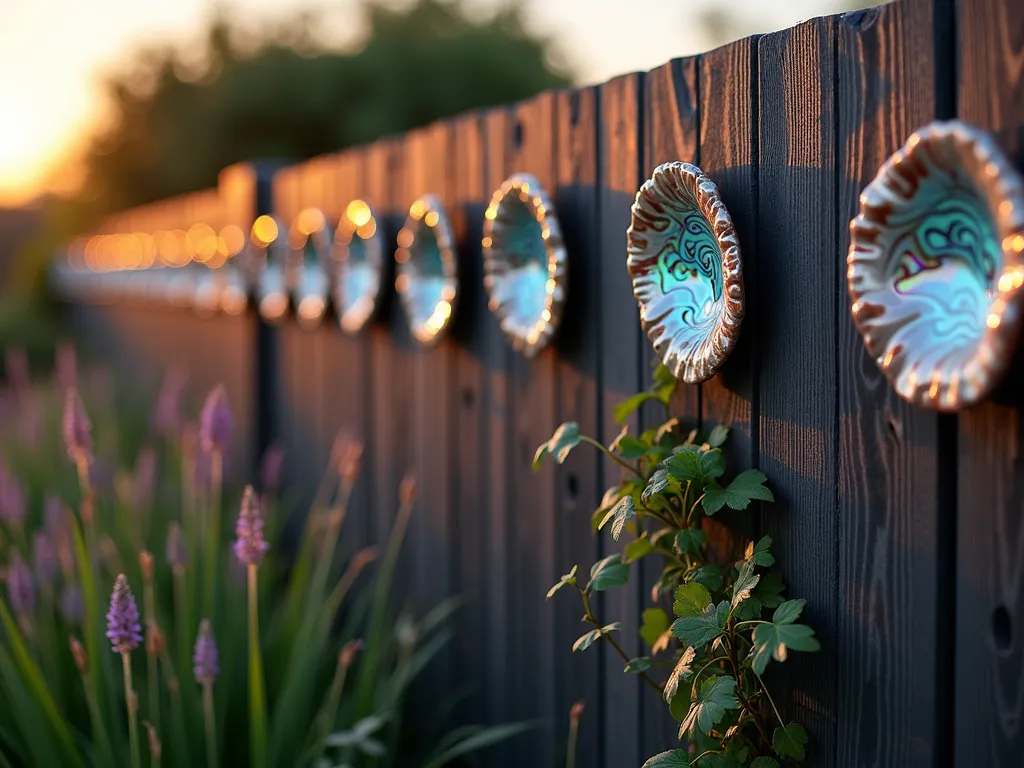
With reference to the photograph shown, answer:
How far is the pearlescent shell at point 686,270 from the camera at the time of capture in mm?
1571

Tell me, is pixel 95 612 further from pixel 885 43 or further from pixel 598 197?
pixel 885 43

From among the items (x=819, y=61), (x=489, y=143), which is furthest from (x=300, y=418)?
(x=819, y=61)

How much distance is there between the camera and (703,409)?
71.4 inches

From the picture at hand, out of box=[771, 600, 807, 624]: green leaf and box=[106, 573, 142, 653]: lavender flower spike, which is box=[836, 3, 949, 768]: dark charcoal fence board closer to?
box=[771, 600, 807, 624]: green leaf

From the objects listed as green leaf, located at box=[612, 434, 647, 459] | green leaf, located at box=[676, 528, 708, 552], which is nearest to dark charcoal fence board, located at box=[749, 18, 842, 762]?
green leaf, located at box=[676, 528, 708, 552]

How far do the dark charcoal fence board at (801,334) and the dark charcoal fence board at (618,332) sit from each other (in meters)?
0.42

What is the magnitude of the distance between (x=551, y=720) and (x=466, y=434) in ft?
2.56

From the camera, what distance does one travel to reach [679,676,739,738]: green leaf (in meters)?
1.42

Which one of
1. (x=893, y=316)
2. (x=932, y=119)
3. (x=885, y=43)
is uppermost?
(x=885, y=43)

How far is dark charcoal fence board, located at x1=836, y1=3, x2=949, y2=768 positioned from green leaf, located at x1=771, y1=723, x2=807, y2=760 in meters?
0.05

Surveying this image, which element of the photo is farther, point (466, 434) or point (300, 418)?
point (300, 418)

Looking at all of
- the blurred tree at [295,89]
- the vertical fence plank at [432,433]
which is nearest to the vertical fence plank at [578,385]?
the vertical fence plank at [432,433]

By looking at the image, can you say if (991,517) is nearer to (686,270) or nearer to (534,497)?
(686,270)

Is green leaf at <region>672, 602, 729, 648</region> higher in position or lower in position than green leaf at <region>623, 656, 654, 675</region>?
higher
